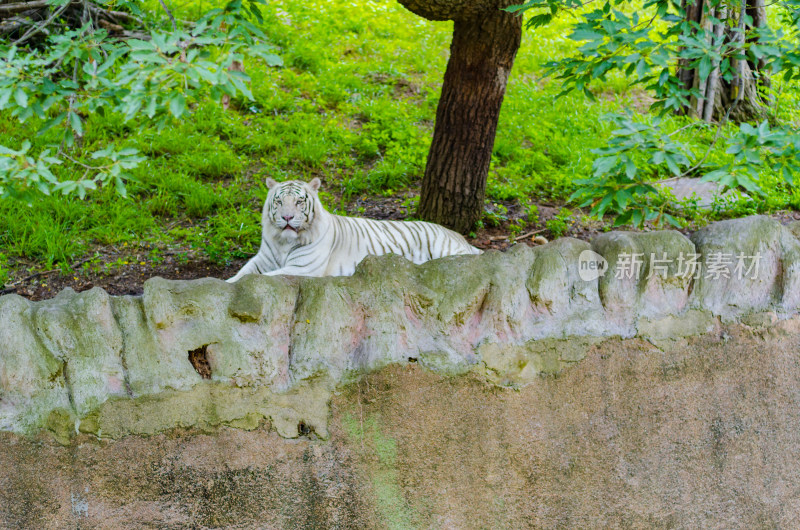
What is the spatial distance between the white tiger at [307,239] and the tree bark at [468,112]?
72 centimetres

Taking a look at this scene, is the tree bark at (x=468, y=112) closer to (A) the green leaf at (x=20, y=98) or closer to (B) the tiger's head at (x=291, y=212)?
(B) the tiger's head at (x=291, y=212)

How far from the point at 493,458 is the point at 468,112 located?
316 cm

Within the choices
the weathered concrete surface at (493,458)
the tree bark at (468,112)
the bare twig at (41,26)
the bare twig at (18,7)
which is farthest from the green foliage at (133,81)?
the bare twig at (18,7)

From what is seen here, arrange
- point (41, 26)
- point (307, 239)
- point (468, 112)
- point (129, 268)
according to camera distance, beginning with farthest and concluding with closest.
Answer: point (468, 112) < point (129, 268) < point (307, 239) < point (41, 26)

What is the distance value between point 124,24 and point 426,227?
4.50 meters

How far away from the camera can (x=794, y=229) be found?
320cm

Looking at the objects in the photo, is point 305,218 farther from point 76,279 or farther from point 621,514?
point 621,514

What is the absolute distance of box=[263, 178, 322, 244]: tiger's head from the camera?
14.7 feet

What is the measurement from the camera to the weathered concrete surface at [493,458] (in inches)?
104

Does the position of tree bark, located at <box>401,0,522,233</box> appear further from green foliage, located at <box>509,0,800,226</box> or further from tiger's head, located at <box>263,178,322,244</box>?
green foliage, located at <box>509,0,800,226</box>

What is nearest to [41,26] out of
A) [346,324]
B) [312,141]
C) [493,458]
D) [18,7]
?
[346,324]

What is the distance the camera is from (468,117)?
5.45 meters

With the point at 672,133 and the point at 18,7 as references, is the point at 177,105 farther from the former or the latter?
the point at 18,7

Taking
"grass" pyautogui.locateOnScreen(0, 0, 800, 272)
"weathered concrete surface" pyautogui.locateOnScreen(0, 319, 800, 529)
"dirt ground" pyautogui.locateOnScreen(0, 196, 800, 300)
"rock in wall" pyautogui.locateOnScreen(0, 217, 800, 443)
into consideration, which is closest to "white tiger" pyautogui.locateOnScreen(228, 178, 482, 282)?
"dirt ground" pyautogui.locateOnScreen(0, 196, 800, 300)
